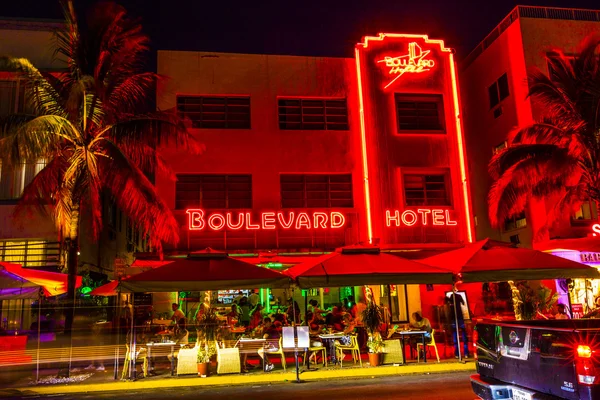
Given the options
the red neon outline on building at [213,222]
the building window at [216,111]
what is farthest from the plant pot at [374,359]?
the building window at [216,111]

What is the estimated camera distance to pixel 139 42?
15.6 meters

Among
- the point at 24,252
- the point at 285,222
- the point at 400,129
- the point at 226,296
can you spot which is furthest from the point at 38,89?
the point at 400,129

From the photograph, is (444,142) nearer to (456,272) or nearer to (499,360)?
(456,272)

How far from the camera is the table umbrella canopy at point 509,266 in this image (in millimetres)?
12898

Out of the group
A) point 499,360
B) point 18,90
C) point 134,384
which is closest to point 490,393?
point 499,360

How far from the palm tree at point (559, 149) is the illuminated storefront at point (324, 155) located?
247cm

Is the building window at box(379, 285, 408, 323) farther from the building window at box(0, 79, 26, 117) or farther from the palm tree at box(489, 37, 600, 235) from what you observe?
the building window at box(0, 79, 26, 117)

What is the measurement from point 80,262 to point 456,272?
47.8ft

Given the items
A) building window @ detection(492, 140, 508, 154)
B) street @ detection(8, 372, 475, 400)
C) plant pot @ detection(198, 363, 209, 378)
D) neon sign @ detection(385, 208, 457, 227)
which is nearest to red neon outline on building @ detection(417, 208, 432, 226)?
neon sign @ detection(385, 208, 457, 227)

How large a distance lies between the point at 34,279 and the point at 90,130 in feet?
14.7

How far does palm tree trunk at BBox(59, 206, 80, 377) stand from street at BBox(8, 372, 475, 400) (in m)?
2.07

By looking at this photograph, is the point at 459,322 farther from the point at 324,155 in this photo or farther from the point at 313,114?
the point at 313,114

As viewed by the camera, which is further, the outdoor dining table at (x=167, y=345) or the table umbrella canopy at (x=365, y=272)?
the outdoor dining table at (x=167, y=345)

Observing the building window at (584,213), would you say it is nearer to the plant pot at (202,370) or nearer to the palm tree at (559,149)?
the palm tree at (559,149)
